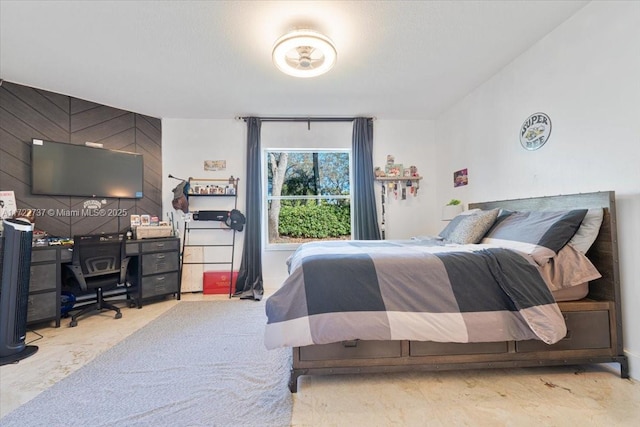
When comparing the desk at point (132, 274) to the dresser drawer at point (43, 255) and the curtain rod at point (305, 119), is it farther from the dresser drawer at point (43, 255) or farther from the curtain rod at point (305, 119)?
the curtain rod at point (305, 119)

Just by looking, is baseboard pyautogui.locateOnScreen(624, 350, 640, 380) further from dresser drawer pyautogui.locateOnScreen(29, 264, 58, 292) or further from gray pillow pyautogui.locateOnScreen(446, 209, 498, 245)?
dresser drawer pyautogui.locateOnScreen(29, 264, 58, 292)

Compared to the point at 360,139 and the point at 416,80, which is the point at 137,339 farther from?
the point at 416,80

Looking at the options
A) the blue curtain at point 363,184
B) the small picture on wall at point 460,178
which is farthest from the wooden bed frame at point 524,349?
the blue curtain at point 363,184

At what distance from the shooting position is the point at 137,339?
86.8 inches

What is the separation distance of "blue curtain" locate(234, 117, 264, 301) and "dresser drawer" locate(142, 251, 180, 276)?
82cm

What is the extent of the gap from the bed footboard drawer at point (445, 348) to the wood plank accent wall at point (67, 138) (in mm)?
3637

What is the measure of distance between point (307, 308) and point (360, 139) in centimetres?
287

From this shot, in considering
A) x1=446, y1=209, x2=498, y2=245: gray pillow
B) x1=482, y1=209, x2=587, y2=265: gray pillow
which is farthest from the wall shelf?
x1=482, y1=209, x2=587, y2=265: gray pillow

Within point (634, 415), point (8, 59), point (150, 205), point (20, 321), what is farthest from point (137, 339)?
point (634, 415)

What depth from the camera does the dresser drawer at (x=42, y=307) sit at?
235 centimetres

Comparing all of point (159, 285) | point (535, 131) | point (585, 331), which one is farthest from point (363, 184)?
point (159, 285)

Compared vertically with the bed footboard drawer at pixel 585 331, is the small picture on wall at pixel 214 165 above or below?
above

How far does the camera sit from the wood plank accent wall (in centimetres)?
270

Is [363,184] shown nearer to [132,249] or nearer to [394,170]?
[394,170]
